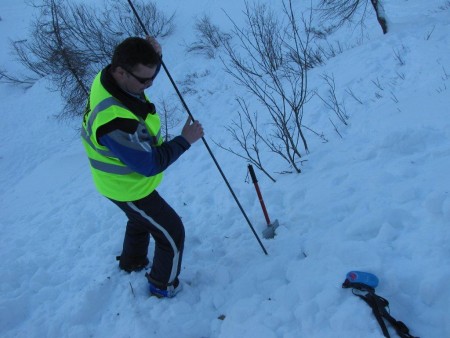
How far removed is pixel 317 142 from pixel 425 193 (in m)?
2.03

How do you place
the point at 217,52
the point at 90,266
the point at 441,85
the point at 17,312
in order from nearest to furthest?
the point at 17,312, the point at 90,266, the point at 441,85, the point at 217,52

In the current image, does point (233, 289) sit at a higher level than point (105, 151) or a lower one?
lower

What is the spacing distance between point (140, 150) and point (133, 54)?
21.1 inches

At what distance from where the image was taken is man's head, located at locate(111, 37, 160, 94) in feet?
6.76

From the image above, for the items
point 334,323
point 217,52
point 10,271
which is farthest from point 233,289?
point 217,52

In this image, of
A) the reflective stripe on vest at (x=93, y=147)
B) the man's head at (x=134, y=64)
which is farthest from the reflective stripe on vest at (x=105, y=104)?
the reflective stripe on vest at (x=93, y=147)

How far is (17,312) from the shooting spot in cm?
317

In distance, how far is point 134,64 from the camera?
2.07 metres

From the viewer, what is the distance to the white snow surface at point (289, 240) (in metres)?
2.33

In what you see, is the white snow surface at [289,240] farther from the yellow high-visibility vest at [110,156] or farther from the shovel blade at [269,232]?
the yellow high-visibility vest at [110,156]

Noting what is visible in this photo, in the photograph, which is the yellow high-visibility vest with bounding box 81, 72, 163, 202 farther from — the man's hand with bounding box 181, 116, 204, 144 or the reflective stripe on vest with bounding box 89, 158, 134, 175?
the man's hand with bounding box 181, 116, 204, 144

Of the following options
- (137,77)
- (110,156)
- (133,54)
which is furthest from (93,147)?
(133,54)

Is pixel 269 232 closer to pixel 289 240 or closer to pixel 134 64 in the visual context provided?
pixel 289 240

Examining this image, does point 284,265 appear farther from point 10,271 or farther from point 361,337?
point 10,271
